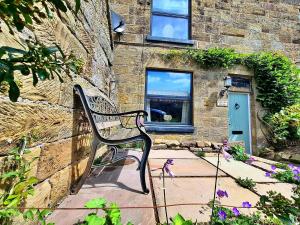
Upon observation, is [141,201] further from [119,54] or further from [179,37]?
[179,37]

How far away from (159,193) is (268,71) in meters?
6.22

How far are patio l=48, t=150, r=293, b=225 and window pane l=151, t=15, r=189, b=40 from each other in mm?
4928

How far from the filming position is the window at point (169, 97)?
6.15 metres

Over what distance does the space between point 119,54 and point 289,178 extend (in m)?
5.03

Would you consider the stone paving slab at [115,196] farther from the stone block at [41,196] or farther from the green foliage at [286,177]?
the green foliage at [286,177]

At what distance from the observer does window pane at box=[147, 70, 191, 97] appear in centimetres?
619

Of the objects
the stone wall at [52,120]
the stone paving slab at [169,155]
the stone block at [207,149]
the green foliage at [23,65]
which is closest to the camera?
the green foliage at [23,65]

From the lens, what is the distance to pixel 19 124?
1067 millimetres

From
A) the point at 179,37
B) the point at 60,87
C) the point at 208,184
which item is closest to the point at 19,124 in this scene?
the point at 60,87

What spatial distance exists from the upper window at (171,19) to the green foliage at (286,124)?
12.3 ft

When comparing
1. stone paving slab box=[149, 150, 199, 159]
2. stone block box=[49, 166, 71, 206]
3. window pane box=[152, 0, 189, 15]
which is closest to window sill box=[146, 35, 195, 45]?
window pane box=[152, 0, 189, 15]

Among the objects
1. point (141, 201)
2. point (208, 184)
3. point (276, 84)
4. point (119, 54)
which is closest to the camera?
point (141, 201)

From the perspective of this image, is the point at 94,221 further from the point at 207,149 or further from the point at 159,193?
the point at 207,149

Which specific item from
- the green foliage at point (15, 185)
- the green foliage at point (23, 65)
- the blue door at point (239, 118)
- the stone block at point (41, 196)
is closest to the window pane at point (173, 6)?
the blue door at point (239, 118)
